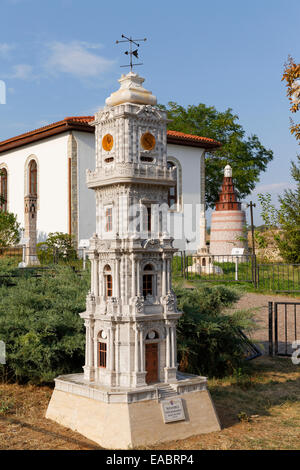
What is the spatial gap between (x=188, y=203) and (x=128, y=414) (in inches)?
910

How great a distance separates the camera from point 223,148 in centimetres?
3906

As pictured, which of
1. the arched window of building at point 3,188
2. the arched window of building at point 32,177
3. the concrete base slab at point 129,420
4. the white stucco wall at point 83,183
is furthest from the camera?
the arched window of building at point 3,188

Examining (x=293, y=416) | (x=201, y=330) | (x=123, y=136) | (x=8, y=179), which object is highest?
(x=8, y=179)

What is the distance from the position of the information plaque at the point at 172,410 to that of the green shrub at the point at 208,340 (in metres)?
2.36

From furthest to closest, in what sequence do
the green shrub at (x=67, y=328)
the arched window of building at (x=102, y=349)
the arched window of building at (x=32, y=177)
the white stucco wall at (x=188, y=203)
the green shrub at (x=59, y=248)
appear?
the white stucco wall at (x=188, y=203) < the arched window of building at (x=32, y=177) < the green shrub at (x=59, y=248) < the green shrub at (x=67, y=328) < the arched window of building at (x=102, y=349)

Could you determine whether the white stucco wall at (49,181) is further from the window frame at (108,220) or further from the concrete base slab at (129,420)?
the concrete base slab at (129,420)

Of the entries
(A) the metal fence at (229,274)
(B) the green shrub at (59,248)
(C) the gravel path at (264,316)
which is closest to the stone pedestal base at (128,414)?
(C) the gravel path at (264,316)

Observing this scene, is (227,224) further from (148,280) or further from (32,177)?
(148,280)

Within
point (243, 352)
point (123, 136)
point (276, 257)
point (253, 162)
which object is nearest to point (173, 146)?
point (276, 257)

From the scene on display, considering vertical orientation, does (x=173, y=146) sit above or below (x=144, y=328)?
above

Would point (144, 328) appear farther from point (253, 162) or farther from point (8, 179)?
point (253, 162)

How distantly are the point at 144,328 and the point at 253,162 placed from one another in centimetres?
3265

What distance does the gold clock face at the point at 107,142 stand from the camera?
821cm

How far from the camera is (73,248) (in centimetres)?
2469
